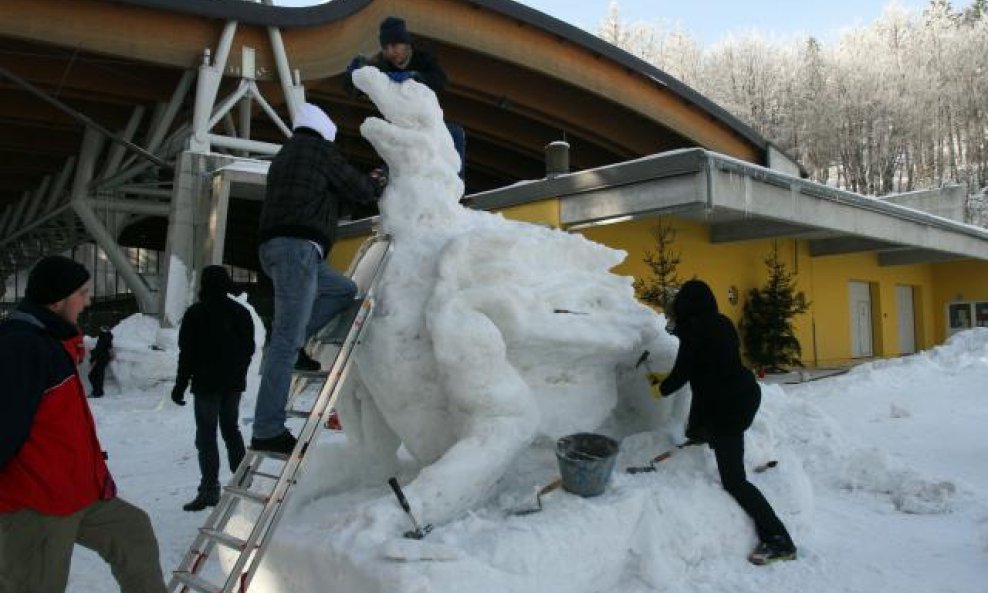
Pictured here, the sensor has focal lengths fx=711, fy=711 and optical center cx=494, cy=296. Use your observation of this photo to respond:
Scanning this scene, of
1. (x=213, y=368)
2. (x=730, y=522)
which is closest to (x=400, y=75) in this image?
(x=213, y=368)

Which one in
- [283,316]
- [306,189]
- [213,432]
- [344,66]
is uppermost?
[344,66]

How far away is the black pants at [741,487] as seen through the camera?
438 centimetres

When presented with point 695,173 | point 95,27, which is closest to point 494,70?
point 95,27

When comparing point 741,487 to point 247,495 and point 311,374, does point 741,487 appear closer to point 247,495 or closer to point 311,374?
point 311,374

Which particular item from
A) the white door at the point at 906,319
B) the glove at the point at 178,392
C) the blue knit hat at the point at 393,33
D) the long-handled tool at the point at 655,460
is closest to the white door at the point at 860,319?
the white door at the point at 906,319

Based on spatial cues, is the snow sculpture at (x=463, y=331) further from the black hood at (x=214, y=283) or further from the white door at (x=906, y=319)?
the white door at (x=906, y=319)

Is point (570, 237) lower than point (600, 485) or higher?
higher

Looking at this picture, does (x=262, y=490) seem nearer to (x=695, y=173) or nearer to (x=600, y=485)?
(x=600, y=485)

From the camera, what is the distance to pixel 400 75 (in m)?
4.99

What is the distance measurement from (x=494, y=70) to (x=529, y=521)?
20863 mm

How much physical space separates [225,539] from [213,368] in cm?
251

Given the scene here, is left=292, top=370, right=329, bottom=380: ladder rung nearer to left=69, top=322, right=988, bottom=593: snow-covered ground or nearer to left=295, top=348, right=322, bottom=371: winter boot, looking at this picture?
left=295, top=348, right=322, bottom=371: winter boot

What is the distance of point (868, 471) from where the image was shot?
611 centimetres

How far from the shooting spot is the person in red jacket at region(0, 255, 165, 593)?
260 cm
